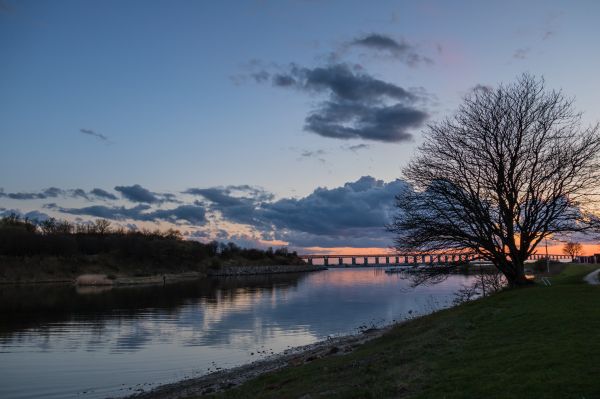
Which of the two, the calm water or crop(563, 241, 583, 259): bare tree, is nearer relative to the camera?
the calm water

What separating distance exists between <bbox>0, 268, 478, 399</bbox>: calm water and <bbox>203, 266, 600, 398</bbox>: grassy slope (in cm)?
1052

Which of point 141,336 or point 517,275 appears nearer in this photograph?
point 517,275

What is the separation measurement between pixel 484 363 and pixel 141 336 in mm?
32134

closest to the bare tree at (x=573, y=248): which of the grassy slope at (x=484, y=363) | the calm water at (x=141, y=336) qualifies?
the calm water at (x=141, y=336)

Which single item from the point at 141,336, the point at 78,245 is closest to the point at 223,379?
the point at 141,336

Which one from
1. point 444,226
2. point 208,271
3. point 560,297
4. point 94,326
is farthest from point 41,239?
point 560,297

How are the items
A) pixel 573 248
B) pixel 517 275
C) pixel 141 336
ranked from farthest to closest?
pixel 573 248
pixel 141 336
pixel 517 275

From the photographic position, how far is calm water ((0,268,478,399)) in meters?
26.4

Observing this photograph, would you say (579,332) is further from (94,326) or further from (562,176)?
(94,326)

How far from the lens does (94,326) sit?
46312mm

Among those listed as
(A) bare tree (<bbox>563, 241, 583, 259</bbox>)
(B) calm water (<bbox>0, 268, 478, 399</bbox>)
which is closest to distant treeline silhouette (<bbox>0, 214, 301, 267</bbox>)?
(B) calm water (<bbox>0, 268, 478, 399</bbox>)

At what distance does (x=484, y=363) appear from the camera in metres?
14.3

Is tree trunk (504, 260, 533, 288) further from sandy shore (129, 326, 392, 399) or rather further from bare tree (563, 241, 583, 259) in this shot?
bare tree (563, 241, 583, 259)

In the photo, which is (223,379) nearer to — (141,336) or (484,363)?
(484,363)
